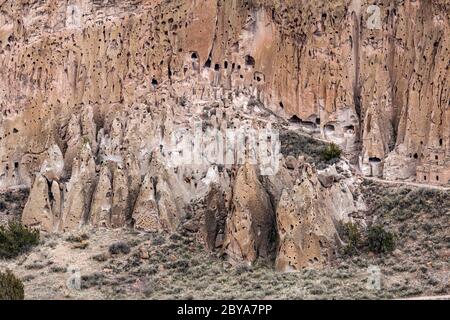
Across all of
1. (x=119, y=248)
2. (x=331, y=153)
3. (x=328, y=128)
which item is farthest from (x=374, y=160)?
(x=119, y=248)

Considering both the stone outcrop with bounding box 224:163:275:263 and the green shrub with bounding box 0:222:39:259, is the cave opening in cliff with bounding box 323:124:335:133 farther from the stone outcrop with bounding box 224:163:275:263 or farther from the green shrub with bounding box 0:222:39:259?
the green shrub with bounding box 0:222:39:259

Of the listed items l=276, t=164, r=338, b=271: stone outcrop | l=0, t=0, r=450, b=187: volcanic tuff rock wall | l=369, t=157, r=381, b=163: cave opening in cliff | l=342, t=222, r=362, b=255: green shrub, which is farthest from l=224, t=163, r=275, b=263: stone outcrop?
l=0, t=0, r=450, b=187: volcanic tuff rock wall

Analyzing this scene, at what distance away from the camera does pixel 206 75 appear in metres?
69.6

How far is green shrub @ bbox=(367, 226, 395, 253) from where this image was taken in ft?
190

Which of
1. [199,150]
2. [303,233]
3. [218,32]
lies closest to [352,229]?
[303,233]

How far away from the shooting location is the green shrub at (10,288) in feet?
168

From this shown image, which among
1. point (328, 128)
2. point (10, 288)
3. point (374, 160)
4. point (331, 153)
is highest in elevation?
point (328, 128)

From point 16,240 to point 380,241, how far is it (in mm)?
19669

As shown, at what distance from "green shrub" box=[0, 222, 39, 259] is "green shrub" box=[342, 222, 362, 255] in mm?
16868

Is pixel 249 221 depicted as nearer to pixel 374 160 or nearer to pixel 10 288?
pixel 374 160

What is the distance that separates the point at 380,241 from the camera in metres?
58.2

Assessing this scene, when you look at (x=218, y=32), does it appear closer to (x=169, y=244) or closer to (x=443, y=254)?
(x=169, y=244)

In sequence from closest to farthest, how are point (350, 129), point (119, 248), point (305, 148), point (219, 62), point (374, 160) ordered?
point (119, 248)
point (374, 160)
point (305, 148)
point (350, 129)
point (219, 62)

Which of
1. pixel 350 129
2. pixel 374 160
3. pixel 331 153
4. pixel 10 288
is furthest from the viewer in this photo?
pixel 350 129
